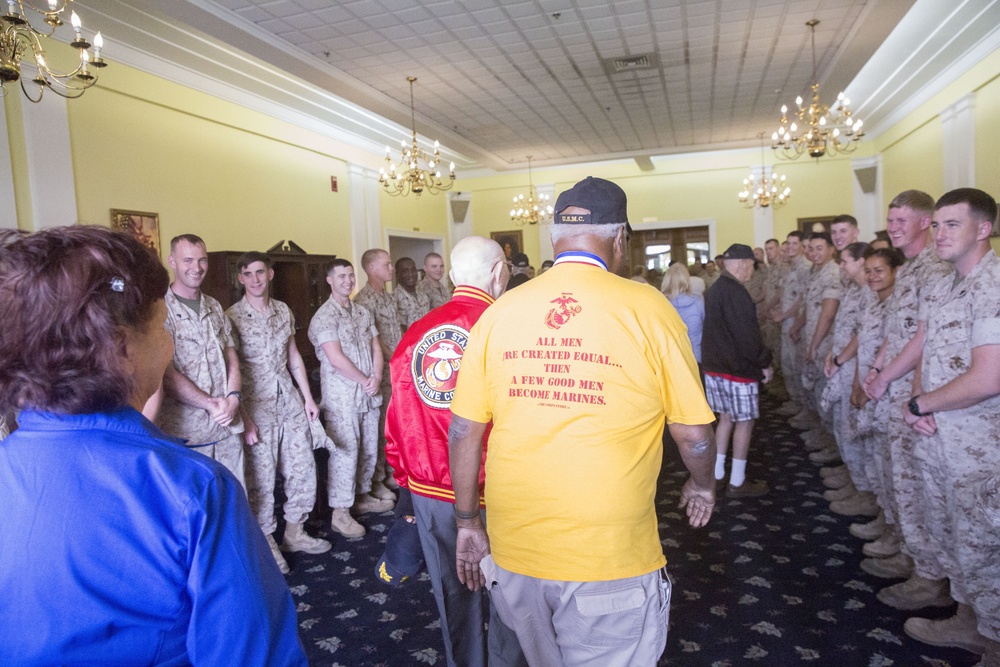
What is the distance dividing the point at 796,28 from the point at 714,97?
235 centimetres

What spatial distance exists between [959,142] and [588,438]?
9419 mm

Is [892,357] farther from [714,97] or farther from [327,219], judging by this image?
[327,219]

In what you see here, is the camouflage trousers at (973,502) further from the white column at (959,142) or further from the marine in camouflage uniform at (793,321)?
the white column at (959,142)

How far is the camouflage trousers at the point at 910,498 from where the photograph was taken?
2682 mm

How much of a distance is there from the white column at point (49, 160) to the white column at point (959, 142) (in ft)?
31.8

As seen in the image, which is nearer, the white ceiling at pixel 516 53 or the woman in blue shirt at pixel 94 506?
the woman in blue shirt at pixel 94 506

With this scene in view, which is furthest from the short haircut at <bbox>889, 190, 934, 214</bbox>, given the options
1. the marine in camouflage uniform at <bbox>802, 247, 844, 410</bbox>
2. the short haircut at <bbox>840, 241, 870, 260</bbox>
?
the marine in camouflage uniform at <bbox>802, 247, 844, 410</bbox>

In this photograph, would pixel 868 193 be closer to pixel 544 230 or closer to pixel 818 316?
pixel 544 230

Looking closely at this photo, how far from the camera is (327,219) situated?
9547 millimetres

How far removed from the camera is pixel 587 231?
4.99 ft

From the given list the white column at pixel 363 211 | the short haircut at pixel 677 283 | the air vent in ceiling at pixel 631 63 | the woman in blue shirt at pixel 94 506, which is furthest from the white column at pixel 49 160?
the woman in blue shirt at pixel 94 506

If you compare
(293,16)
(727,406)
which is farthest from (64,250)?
(293,16)

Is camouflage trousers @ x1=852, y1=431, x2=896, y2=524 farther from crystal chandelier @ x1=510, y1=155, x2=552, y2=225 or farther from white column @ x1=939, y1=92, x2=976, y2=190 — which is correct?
crystal chandelier @ x1=510, y1=155, x2=552, y2=225

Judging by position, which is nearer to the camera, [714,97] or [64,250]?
[64,250]
